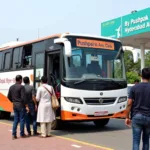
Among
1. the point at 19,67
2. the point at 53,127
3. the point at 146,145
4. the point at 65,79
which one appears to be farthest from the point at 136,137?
the point at 19,67

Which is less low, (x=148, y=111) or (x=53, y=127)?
(x=148, y=111)

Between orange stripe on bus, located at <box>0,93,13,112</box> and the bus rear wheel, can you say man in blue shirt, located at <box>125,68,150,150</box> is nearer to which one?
the bus rear wheel

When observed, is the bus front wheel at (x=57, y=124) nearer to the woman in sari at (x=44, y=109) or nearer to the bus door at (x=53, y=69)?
the bus door at (x=53, y=69)

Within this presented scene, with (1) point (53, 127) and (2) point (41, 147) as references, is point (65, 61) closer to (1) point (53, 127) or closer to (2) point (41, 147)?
(1) point (53, 127)

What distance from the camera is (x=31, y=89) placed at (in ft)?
33.7

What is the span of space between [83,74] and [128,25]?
13.5 meters

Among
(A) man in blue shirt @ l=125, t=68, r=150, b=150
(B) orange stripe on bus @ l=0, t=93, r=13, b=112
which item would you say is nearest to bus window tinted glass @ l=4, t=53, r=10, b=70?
(B) orange stripe on bus @ l=0, t=93, r=13, b=112

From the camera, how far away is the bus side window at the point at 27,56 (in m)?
12.9

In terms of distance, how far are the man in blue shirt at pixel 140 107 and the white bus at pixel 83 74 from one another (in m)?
4.52

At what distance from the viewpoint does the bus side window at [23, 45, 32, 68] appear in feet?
42.2

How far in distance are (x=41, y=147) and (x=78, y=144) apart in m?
0.95

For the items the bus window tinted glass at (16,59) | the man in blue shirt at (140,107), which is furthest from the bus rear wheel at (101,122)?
the man in blue shirt at (140,107)

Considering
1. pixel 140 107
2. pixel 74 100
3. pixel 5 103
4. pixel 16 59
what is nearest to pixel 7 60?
pixel 16 59

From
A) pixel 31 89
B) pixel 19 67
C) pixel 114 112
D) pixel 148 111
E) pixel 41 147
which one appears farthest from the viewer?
pixel 19 67
